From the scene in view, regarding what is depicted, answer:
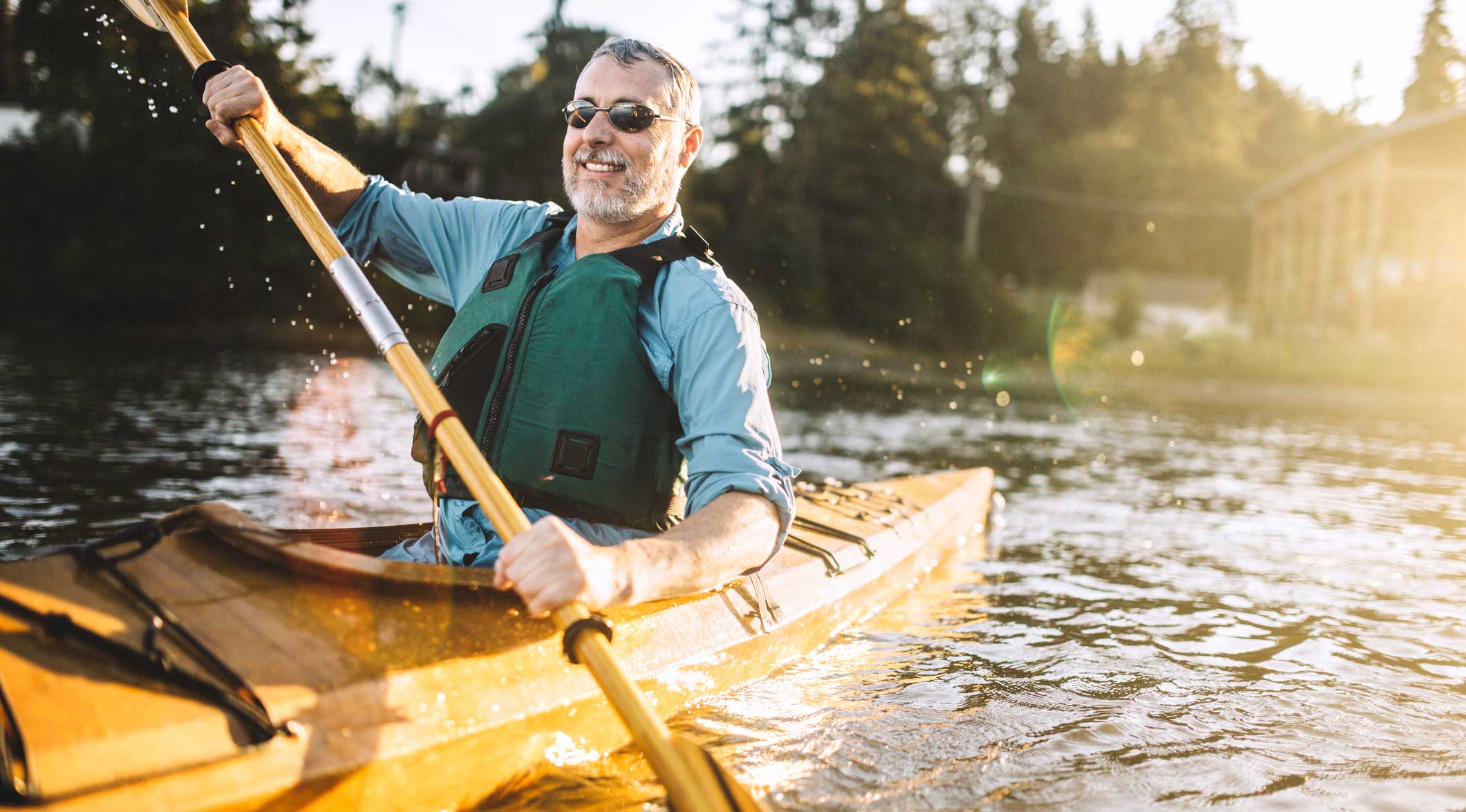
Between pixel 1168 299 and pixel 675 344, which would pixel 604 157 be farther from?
pixel 1168 299

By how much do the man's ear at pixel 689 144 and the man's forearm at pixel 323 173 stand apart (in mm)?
1137

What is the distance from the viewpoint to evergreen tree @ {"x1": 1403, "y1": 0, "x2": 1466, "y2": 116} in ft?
205

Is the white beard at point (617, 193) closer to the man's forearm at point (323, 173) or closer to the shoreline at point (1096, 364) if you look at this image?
the man's forearm at point (323, 173)

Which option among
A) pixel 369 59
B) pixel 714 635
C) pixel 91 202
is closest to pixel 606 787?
pixel 714 635

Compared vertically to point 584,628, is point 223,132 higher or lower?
higher

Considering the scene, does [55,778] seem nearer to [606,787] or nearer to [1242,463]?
[606,787]

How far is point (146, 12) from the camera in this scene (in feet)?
12.0

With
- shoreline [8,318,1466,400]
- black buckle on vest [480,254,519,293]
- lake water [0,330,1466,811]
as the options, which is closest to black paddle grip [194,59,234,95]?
black buckle on vest [480,254,519,293]

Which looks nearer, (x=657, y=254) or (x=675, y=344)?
(x=675, y=344)

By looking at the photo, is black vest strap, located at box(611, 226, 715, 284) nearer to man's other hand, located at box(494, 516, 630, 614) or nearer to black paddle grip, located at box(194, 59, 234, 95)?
man's other hand, located at box(494, 516, 630, 614)

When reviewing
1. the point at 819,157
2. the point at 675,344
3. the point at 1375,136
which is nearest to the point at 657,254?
the point at 675,344

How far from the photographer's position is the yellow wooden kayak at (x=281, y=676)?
71.6 inches

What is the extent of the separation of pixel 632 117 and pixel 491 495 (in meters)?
1.17

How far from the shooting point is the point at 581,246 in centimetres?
311
